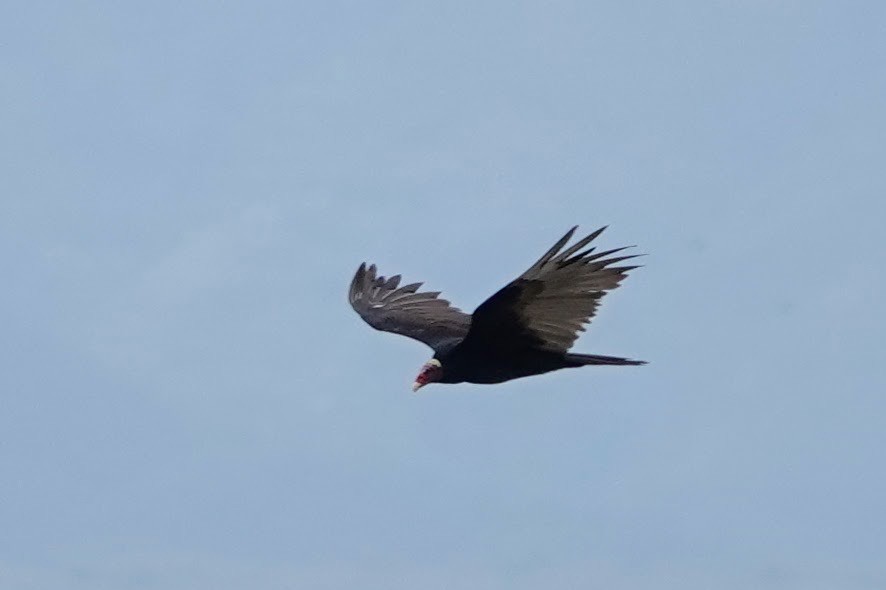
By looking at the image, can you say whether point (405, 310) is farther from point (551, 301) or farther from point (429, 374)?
point (551, 301)

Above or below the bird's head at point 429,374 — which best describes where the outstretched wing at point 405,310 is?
above

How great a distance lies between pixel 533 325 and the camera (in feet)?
46.9

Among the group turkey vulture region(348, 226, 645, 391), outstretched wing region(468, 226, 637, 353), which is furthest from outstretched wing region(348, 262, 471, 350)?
outstretched wing region(468, 226, 637, 353)

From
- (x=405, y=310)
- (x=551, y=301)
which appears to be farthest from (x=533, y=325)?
(x=405, y=310)

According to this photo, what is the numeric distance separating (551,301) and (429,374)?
1.81 meters

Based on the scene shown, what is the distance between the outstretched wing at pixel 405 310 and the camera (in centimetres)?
1684

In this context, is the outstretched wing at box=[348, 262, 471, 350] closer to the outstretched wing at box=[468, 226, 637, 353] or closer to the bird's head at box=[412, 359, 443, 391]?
the bird's head at box=[412, 359, 443, 391]

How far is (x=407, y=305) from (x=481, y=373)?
2.96 m

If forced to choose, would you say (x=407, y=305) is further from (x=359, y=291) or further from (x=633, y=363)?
(x=633, y=363)

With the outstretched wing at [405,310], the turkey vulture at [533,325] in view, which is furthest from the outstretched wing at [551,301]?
the outstretched wing at [405,310]

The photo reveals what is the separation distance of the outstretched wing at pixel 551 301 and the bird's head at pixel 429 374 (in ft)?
2.55

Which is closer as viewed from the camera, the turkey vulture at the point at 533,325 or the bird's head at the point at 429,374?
the turkey vulture at the point at 533,325

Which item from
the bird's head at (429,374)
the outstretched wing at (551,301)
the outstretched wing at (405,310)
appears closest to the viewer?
the outstretched wing at (551,301)

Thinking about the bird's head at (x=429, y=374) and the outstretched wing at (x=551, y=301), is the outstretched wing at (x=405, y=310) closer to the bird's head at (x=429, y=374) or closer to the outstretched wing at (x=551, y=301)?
→ the bird's head at (x=429, y=374)
